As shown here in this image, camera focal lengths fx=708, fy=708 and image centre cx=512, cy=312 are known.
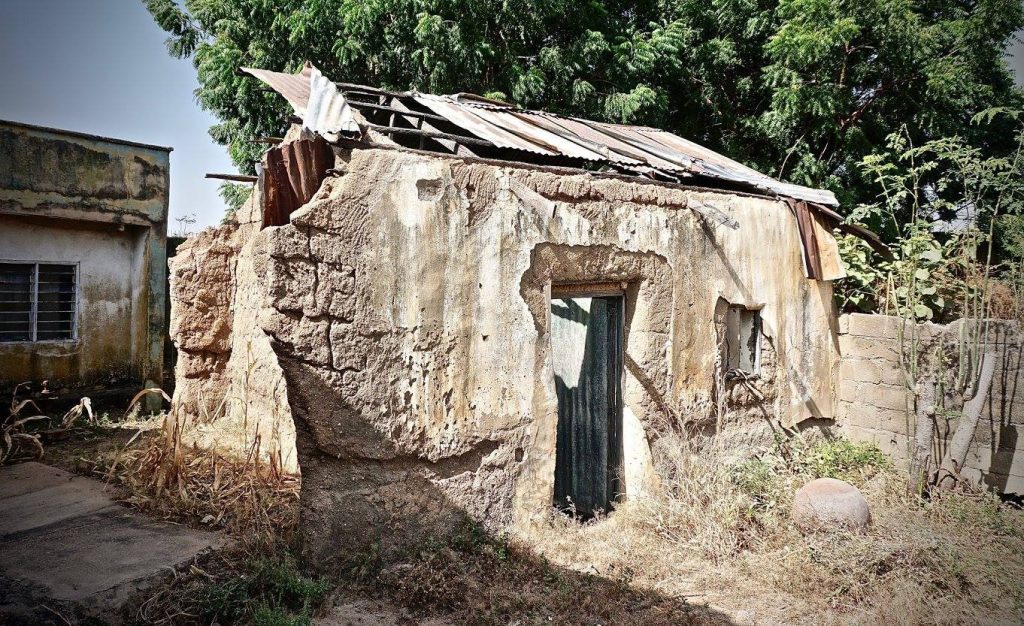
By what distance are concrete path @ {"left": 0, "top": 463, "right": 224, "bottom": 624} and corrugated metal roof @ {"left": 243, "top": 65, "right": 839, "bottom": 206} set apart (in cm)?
313

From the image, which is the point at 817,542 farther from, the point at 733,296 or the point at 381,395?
the point at 381,395

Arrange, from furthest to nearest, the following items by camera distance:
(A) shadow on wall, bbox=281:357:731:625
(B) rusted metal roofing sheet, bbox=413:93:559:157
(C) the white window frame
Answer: (C) the white window frame, (B) rusted metal roofing sheet, bbox=413:93:559:157, (A) shadow on wall, bbox=281:357:731:625

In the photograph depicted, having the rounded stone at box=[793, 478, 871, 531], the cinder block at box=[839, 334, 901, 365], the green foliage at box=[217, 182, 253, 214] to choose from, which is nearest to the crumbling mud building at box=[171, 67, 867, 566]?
the cinder block at box=[839, 334, 901, 365]

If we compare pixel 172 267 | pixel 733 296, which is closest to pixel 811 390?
pixel 733 296

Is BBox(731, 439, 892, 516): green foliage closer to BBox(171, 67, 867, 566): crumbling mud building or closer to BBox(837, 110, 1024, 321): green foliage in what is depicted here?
BBox(171, 67, 867, 566): crumbling mud building

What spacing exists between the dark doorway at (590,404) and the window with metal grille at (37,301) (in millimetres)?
6410

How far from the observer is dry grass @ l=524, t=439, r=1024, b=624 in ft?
14.0

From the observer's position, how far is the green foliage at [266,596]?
3.83m

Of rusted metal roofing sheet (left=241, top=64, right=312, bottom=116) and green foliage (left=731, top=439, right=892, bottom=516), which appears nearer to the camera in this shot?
rusted metal roofing sheet (left=241, top=64, right=312, bottom=116)

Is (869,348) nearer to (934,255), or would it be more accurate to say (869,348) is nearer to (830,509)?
(934,255)

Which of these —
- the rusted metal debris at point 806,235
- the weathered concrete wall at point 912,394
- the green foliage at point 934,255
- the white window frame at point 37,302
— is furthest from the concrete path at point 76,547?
the green foliage at point 934,255

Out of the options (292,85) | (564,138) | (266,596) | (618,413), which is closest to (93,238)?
(292,85)

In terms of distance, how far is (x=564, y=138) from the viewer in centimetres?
623

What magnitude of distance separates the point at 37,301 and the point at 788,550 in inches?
335
